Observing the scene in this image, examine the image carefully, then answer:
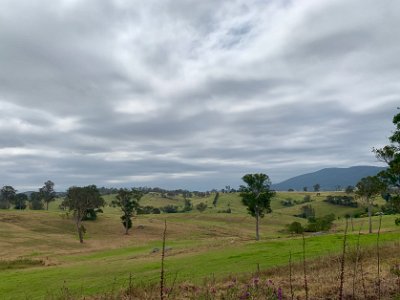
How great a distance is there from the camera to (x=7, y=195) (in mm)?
179500

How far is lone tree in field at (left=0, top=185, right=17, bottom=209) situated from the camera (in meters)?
179

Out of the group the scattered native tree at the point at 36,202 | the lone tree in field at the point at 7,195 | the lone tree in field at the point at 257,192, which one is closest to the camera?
the lone tree in field at the point at 257,192

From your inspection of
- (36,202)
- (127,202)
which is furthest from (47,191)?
(127,202)

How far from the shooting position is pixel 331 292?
40.8 ft

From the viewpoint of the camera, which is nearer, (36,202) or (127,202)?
(127,202)

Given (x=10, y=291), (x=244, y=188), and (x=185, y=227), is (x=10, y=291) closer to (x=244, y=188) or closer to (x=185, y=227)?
(x=244, y=188)

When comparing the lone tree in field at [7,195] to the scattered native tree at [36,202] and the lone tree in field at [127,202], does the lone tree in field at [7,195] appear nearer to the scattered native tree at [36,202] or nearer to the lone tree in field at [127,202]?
the scattered native tree at [36,202]

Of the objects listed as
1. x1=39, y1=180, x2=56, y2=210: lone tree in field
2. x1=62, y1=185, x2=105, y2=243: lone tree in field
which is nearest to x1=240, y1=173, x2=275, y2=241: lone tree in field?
x1=62, y1=185, x2=105, y2=243: lone tree in field

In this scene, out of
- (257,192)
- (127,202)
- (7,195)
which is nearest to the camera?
(257,192)

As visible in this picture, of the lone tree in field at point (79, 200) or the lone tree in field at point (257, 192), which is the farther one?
the lone tree in field at point (79, 200)

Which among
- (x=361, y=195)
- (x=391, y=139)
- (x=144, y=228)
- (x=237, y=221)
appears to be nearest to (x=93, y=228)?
(x=144, y=228)

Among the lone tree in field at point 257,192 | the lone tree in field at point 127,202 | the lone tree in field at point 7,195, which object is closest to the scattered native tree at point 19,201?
the lone tree in field at point 7,195

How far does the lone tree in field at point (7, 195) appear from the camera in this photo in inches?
7037

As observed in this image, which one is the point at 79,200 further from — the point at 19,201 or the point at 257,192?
the point at 19,201
